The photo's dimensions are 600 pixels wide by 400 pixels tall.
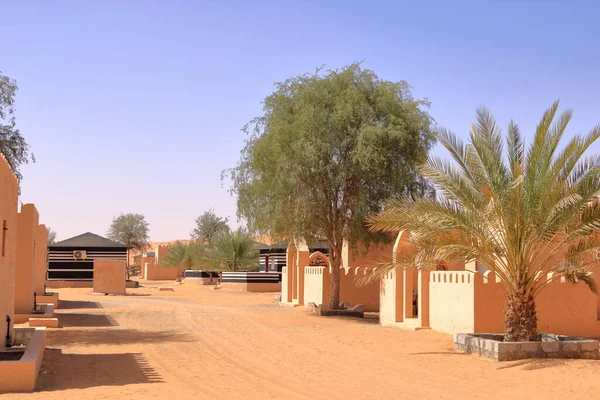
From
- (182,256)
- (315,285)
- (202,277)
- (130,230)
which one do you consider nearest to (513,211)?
(315,285)

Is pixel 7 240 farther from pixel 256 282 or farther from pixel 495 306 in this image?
pixel 256 282

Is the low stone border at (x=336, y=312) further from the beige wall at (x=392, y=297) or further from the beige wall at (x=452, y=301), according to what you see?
the beige wall at (x=452, y=301)

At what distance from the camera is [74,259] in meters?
47.4

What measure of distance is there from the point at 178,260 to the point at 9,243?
4904 cm

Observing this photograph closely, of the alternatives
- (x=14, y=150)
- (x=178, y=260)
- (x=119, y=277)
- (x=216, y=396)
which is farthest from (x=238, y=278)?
(x=216, y=396)

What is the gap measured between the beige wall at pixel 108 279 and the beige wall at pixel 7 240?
2513 cm

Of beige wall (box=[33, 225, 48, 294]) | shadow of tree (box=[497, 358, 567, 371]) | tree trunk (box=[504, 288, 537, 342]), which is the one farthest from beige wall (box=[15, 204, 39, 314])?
shadow of tree (box=[497, 358, 567, 371])

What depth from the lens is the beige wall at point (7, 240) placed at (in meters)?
12.4

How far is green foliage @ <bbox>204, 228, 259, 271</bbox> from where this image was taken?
50.0m

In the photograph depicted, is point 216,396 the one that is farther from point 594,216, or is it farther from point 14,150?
point 14,150

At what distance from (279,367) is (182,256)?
49.1 m

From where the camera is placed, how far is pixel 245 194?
27547mm

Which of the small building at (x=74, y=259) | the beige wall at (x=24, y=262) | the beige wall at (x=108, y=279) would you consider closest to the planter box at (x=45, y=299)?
the beige wall at (x=24, y=262)

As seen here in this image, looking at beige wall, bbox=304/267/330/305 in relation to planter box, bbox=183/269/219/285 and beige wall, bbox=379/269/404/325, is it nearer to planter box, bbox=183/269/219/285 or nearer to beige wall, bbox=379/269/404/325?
beige wall, bbox=379/269/404/325
